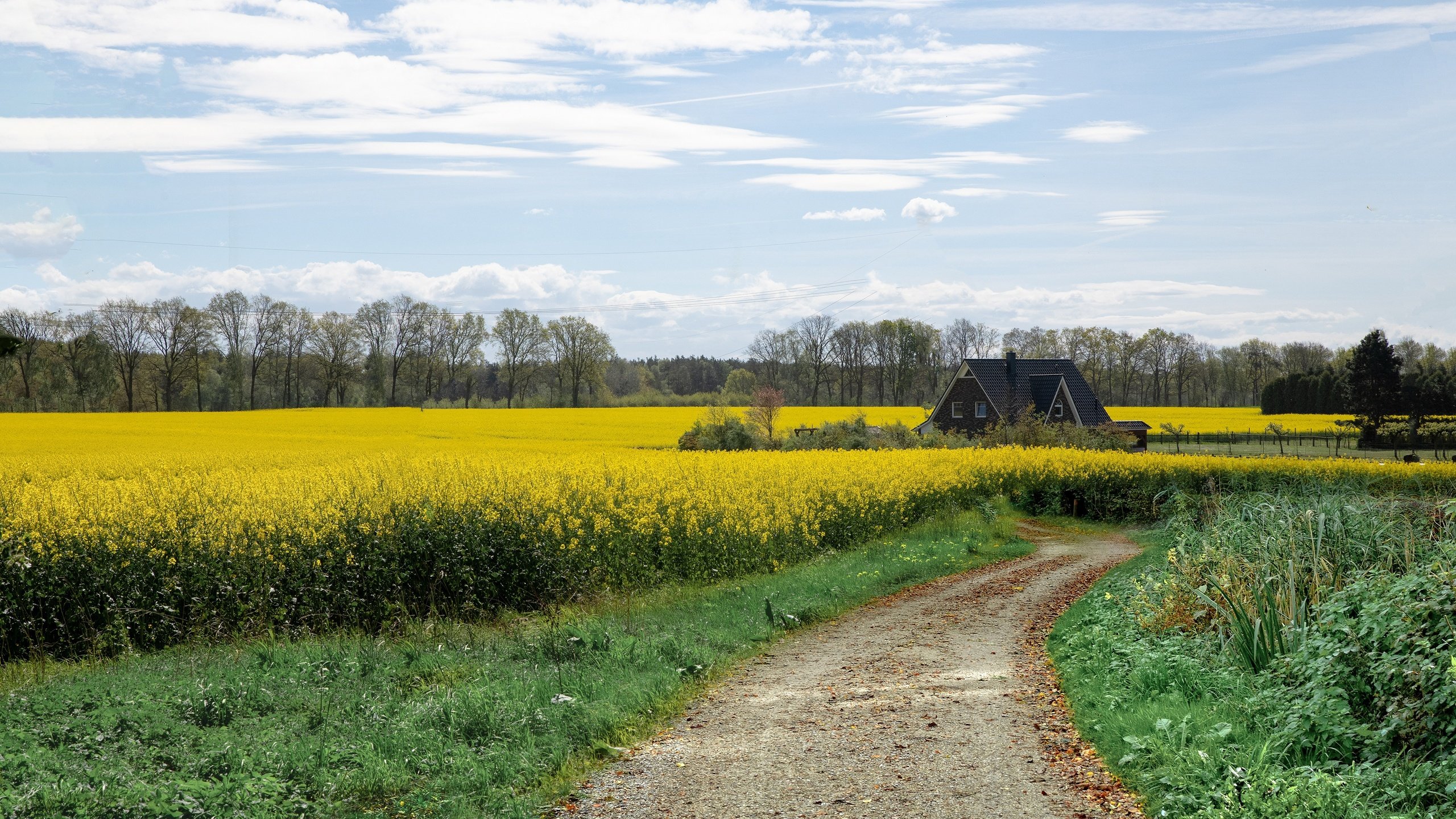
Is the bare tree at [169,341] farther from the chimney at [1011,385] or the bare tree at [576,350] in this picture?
the chimney at [1011,385]

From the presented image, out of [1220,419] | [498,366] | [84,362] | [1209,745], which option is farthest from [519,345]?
[1209,745]

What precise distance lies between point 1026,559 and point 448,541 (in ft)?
40.8

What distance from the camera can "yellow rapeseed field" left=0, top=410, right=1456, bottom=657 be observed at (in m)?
11.9

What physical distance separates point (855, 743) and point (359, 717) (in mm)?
4020

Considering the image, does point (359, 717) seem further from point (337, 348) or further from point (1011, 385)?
point (337, 348)

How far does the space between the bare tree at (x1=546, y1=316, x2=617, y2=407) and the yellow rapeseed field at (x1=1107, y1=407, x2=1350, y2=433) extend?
140ft

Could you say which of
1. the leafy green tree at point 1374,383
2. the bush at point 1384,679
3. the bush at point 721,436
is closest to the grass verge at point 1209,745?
the bush at point 1384,679

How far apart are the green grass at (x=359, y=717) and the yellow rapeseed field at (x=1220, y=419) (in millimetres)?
68629

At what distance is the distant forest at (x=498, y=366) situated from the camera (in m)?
72.6

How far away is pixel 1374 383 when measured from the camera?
67.6m

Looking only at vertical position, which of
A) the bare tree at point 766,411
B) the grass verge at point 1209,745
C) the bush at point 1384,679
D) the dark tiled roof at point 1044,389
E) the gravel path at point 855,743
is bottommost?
the gravel path at point 855,743

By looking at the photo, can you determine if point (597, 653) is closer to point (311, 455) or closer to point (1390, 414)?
point (311, 455)

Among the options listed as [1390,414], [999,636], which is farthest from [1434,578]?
[1390,414]

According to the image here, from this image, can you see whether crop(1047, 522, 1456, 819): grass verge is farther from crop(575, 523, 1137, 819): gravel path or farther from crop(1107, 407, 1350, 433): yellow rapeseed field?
crop(1107, 407, 1350, 433): yellow rapeseed field
